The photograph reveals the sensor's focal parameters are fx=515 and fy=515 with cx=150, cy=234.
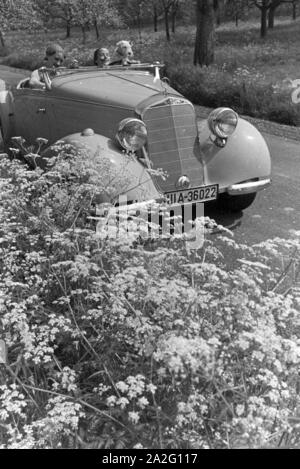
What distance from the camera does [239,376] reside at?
2.39 metres

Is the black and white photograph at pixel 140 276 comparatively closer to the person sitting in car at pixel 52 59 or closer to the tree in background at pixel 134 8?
the person sitting in car at pixel 52 59

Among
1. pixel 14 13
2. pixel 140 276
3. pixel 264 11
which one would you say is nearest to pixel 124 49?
pixel 140 276

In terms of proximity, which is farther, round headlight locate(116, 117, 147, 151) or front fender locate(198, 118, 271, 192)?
front fender locate(198, 118, 271, 192)

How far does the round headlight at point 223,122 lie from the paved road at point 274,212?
0.94 metres

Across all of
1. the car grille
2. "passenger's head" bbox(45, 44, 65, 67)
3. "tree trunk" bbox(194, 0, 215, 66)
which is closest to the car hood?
the car grille

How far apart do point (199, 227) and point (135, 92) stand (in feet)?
8.32

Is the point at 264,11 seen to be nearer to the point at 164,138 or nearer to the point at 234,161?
the point at 234,161

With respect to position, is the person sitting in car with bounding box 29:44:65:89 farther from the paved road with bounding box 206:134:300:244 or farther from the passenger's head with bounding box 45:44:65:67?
the paved road with bounding box 206:134:300:244

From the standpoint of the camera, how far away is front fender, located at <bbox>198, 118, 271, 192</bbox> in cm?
509

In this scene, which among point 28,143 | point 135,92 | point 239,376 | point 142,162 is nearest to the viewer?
point 239,376

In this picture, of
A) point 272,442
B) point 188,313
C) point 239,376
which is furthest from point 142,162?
point 272,442

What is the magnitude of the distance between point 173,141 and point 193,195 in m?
0.59

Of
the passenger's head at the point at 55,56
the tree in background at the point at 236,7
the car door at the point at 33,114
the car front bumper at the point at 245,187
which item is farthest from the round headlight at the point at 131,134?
the tree in background at the point at 236,7

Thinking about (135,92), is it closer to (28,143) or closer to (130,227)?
(28,143)
